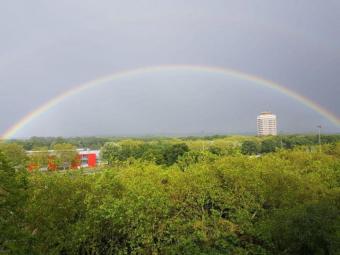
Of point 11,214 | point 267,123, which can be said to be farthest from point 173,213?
point 267,123

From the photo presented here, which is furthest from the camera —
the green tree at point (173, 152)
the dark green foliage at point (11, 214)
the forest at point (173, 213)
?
the green tree at point (173, 152)

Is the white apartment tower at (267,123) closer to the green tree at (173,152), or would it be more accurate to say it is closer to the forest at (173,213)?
the green tree at (173,152)


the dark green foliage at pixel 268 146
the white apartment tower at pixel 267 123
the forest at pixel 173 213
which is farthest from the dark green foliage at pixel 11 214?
the white apartment tower at pixel 267 123

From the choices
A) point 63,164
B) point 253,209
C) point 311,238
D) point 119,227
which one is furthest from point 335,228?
point 63,164

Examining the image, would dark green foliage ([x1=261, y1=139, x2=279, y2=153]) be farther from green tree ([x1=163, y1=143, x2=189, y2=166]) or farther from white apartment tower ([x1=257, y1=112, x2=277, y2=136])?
white apartment tower ([x1=257, y1=112, x2=277, y2=136])

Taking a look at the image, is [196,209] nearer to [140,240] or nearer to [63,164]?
[140,240]

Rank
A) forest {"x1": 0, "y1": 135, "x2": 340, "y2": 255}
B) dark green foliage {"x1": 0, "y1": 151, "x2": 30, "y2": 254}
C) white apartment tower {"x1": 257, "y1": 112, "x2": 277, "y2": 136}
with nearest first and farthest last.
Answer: dark green foliage {"x1": 0, "y1": 151, "x2": 30, "y2": 254} < forest {"x1": 0, "y1": 135, "x2": 340, "y2": 255} < white apartment tower {"x1": 257, "y1": 112, "x2": 277, "y2": 136}

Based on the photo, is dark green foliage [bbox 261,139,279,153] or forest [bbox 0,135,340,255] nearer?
forest [bbox 0,135,340,255]

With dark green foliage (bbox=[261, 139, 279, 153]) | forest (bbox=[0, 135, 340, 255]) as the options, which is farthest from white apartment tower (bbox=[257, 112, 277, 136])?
forest (bbox=[0, 135, 340, 255])
